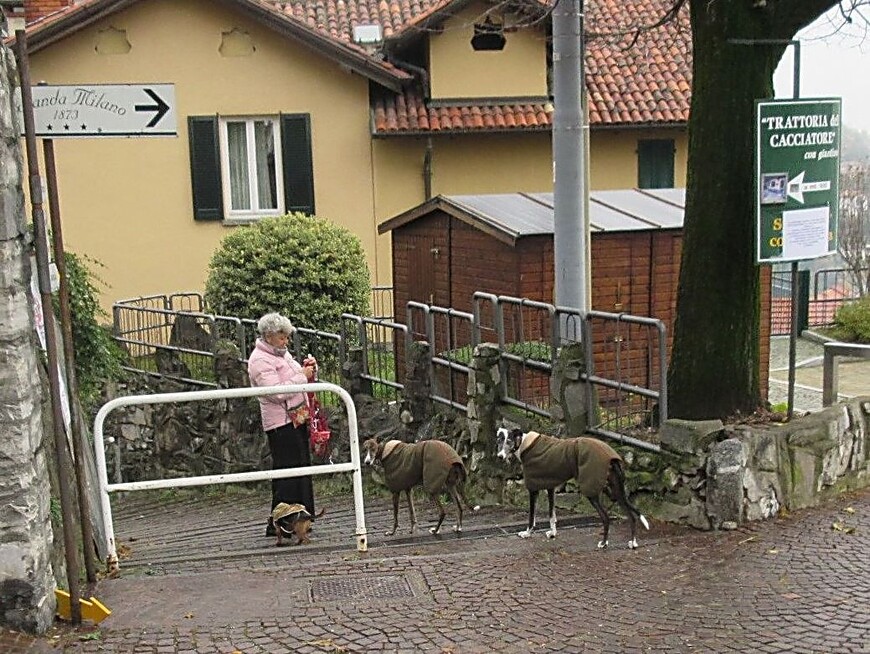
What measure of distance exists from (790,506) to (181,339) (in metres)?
9.47

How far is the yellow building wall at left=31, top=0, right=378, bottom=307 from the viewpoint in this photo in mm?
19141

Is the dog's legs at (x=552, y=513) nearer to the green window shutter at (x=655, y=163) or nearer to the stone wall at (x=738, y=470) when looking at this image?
the stone wall at (x=738, y=470)

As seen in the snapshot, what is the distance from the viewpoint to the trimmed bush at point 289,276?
15383 mm

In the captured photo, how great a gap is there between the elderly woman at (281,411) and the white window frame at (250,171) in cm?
1169

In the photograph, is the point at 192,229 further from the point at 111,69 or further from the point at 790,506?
the point at 790,506

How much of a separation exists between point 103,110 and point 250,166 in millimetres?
14136

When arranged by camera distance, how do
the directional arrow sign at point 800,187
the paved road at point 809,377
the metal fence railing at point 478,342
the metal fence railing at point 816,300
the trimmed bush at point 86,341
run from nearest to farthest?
the directional arrow sign at point 800,187 → the metal fence railing at point 478,342 → the trimmed bush at point 86,341 → the paved road at point 809,377 → the metal fence railing at point 816,300

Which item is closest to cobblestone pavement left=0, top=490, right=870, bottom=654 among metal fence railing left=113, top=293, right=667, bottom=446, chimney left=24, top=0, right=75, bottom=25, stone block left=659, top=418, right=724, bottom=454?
stone block left=659, top=418, right=724, bottom=454

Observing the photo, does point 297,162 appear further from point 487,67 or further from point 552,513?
point 552,513

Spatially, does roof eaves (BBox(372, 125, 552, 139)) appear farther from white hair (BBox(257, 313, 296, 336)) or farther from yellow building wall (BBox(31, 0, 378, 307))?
white hair (BBox(257, 313, 296, 336))

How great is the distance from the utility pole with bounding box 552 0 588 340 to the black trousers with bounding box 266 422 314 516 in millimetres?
2362

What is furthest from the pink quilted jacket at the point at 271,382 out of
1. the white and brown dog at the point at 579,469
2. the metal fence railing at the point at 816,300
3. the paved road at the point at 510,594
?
the metal fence railing at the point at 816,300

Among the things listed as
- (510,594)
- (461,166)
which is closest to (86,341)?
(510,594)

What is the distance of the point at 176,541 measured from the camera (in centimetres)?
908
